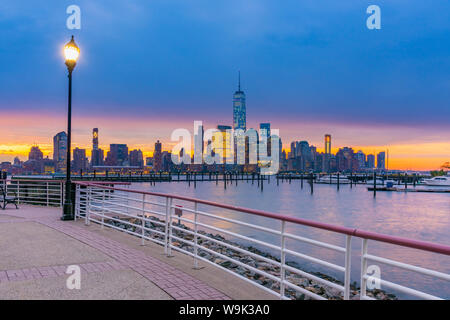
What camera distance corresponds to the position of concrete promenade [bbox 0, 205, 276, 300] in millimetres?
5832

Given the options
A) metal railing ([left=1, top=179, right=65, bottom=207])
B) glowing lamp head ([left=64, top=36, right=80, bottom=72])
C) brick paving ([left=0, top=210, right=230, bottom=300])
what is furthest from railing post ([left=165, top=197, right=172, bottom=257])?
metal railing ([left=1, top=179, right=65, bottom=207])

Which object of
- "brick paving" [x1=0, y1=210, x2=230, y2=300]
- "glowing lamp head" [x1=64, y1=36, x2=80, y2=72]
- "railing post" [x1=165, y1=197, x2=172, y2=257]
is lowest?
"brick paving" [x1=0, y1=210, x2=230, y2=300]

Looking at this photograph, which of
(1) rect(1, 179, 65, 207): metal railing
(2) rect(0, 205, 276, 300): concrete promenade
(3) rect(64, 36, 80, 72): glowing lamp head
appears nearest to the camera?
(2) rect(0, 205, 276, 300): concrete promenade

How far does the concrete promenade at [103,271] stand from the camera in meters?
5.83

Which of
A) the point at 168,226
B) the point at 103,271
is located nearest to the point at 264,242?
the point at 168,226

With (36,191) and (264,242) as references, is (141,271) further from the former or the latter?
(36,191)

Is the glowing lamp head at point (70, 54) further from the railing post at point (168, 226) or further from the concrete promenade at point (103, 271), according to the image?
the railing post at point (168, 226)

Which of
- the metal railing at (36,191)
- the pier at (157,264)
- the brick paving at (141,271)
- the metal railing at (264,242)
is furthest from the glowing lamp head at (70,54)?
the metal railing at (36,191)

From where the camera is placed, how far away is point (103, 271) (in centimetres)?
699

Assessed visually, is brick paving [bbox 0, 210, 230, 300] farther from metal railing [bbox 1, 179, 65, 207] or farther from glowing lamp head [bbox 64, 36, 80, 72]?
metal railing [bbox 1, 179, 65, 207]

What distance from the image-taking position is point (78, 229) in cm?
1167

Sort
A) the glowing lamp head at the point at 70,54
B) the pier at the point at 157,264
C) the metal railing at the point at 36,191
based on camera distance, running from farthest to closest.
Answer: the metal railing at the point at 36,191, the glowing lamp head at the point at 70,54, the pier at the point at 157,264
